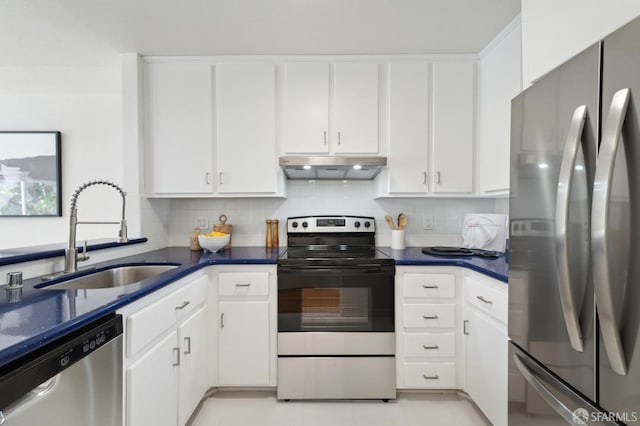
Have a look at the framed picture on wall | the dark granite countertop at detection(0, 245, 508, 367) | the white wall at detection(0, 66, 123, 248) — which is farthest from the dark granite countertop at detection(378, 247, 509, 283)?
the framed picture on wall

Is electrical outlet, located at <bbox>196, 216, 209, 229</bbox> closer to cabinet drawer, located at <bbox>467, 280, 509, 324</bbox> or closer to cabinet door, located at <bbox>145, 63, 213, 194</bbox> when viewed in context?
cabinet door, located at <bbox>145, 63, 213, 194</bbox>

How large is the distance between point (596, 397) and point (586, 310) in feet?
0.72

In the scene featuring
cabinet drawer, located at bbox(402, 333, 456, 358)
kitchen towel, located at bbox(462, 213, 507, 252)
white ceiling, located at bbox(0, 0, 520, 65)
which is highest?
white ceiling, located at bbox(0, 0, 520, 65)

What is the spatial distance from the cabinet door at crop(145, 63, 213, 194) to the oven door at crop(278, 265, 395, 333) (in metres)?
1.12

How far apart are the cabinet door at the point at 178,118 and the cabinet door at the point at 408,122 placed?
4.52 ft

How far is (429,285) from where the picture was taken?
1.99 metres

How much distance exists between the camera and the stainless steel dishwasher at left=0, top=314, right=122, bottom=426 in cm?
72

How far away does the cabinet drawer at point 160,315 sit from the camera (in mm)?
1190

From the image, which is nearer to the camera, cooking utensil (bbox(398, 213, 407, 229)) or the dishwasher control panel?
the dishwasher control panel

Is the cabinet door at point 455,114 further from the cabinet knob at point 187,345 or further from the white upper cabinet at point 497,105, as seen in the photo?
the cabinet knob at point 187,345

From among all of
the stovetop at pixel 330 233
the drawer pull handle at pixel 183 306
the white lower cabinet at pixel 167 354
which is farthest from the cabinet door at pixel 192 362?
the stovetop at pixel 330 233

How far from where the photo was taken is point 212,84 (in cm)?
236

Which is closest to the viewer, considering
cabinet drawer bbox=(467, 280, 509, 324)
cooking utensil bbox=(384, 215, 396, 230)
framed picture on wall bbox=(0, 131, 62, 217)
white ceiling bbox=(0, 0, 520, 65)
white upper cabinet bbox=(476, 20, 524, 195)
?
cabinet drawer bbox=(467, 280, 509, 324)

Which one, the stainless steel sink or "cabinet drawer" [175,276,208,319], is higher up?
the stainless steel sink
